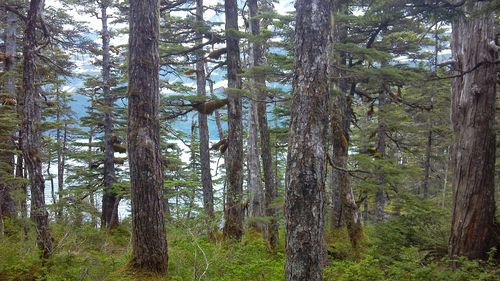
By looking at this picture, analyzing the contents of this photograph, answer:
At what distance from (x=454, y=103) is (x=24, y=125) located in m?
10.5

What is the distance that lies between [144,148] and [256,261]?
3.26 m

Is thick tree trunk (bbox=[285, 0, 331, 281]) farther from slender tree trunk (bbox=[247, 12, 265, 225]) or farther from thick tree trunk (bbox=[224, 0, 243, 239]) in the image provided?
slender tree trunk (bbox=[247, 12, 265, 225])

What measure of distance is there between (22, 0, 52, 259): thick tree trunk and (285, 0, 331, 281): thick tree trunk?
4.55 m

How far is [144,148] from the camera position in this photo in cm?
Answer: 624

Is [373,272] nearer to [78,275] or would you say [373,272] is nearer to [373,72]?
[373,72]

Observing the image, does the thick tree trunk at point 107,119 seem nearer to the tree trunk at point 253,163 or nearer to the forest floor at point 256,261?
the forest floor at point 256,261

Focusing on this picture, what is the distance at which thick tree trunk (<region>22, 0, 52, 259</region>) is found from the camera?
6.52 metres

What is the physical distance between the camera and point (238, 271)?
6.87 m

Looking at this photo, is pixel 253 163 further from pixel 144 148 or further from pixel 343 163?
pixel 144 148

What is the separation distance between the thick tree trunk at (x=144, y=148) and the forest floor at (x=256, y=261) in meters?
0.48

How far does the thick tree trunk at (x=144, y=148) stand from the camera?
6.23 metres

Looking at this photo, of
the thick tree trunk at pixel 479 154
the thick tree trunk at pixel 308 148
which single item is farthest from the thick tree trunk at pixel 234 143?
the thick tree trunk at pixel 308 148

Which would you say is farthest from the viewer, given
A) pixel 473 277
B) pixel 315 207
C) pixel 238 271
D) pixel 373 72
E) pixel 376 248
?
pixel 373 72

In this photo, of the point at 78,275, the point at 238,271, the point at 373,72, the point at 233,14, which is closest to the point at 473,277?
the point at 238,271
